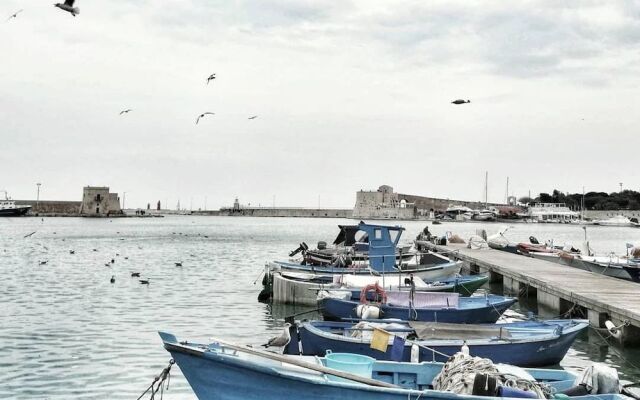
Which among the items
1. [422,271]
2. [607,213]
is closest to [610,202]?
[607,213]

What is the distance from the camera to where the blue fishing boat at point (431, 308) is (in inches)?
605

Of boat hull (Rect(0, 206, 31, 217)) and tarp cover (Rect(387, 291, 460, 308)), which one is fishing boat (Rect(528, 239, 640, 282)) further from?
boat hull (Rect(0, 206, 31, 217))

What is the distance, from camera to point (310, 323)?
12703 mm

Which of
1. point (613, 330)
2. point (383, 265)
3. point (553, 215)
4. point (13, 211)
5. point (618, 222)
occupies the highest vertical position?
point (553, 215)

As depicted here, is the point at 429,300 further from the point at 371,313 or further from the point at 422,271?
the point at 422,271

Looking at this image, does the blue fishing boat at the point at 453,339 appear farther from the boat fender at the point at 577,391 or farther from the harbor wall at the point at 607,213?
the harbor wall at the point at 607,213

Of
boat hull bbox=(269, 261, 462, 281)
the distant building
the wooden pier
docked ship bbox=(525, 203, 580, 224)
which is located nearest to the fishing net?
the wooden pier

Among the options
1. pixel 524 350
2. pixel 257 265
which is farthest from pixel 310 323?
pixel 257 265

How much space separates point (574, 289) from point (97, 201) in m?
179

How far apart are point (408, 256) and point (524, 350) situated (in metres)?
16.9

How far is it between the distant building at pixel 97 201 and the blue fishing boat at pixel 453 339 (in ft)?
594

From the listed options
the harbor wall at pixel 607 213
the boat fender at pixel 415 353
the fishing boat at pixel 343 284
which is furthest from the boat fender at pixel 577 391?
the harbor wall at pixel 607 213

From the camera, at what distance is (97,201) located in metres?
184

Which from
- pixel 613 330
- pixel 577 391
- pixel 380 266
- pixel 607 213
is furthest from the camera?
pixel 607 213
